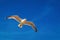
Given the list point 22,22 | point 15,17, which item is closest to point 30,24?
point 22,22

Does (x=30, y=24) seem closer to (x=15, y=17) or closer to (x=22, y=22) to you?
(x=22, y=22)

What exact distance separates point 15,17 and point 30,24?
4.78ft

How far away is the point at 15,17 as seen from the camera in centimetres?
1146

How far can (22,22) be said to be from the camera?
1150 cm

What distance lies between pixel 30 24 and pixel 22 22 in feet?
2.40

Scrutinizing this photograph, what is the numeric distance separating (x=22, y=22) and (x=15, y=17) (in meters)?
0.75

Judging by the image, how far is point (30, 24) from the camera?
11.6m
